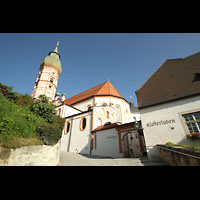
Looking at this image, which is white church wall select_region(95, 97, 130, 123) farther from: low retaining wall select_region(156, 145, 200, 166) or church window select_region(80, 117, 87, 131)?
low retaining wall select_region(156, 145, 200, 166)

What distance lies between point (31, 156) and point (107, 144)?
373 inches

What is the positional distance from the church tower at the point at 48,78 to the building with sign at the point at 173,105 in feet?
→ 90.6

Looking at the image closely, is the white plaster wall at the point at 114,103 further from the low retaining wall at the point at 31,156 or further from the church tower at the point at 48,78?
the low retaining wall at the point at 31,156

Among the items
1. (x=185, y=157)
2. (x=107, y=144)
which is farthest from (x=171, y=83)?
(x=107, y=144)

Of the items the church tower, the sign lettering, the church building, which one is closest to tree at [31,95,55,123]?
the church building

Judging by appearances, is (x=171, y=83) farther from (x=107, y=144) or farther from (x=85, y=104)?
(x=85, y=104)

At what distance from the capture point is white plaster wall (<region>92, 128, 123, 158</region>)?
12.7 m

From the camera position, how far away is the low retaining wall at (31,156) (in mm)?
4602

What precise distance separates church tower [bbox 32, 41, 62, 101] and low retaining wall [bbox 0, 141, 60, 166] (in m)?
26.3

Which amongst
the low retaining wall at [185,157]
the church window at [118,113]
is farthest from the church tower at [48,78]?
the low retaining wall at [185,157]
